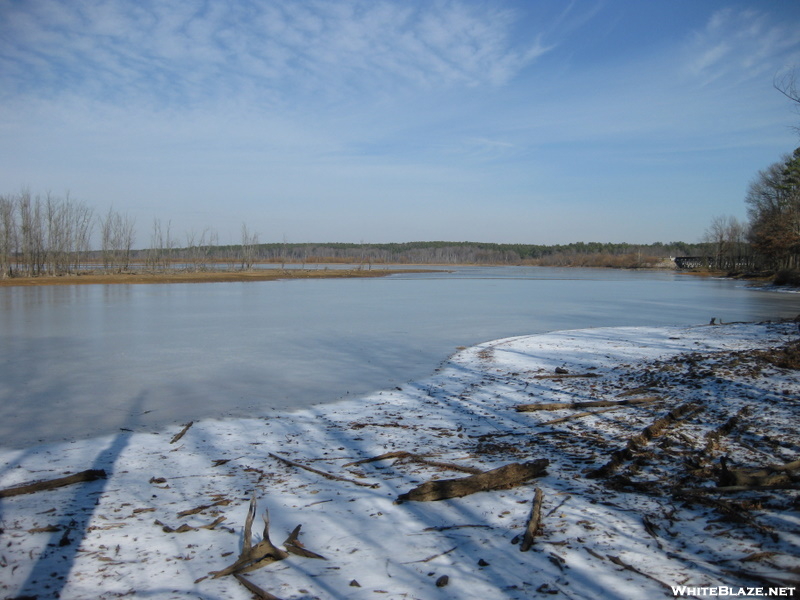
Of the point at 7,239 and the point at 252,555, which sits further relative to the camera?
the point at 7,239

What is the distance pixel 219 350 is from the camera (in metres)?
11.0

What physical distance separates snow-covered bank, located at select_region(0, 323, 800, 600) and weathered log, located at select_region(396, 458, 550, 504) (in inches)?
3.1

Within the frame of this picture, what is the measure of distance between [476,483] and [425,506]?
46 centimetres

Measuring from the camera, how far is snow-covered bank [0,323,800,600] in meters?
2.89

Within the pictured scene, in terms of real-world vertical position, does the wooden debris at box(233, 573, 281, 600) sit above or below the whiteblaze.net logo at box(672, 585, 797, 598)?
below

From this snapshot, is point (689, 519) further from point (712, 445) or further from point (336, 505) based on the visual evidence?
point (336, 505)

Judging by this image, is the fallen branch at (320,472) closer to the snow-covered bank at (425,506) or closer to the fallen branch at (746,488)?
the snow-covered bank at (425,506)

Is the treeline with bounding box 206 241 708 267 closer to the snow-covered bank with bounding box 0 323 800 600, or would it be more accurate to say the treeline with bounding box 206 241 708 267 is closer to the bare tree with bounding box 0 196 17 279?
the bare tree with bounding box 0 196 17 279

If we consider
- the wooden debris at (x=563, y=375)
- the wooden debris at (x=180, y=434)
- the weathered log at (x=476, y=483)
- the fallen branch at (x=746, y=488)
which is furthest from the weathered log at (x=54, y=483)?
the wooden debris at (x=563, y=375)

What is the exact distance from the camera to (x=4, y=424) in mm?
5973

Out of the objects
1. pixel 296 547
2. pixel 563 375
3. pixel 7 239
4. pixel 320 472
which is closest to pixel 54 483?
pixel 320 472

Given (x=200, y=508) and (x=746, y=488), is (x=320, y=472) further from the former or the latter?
(x=746, y=488)

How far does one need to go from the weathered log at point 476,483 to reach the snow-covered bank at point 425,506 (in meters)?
0.08

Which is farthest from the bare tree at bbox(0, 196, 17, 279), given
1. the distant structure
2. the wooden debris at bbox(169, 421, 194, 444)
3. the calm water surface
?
the distant structure
